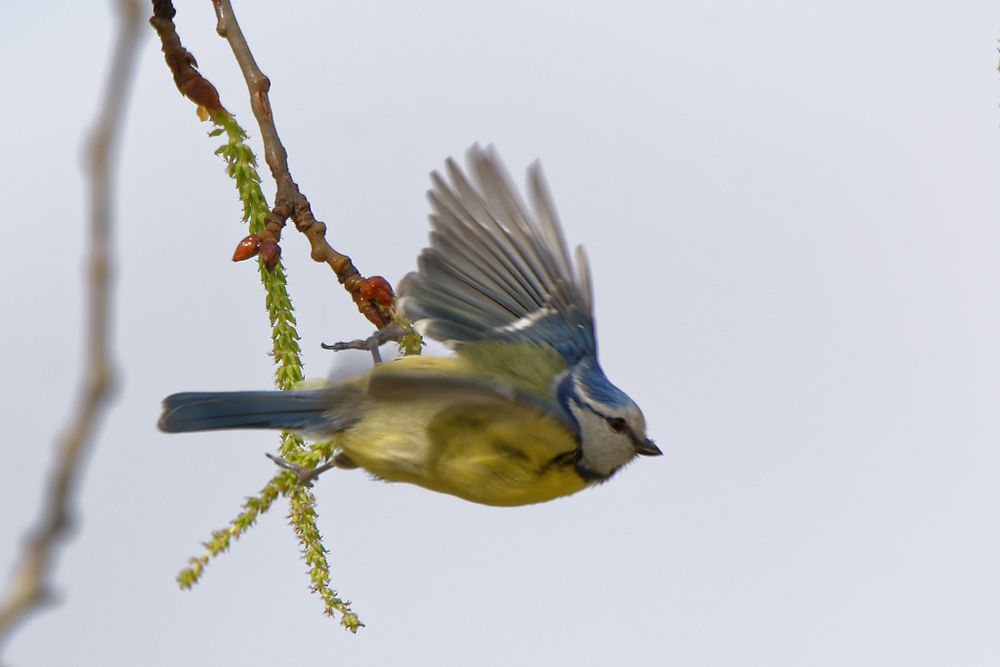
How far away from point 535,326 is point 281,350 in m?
0.79

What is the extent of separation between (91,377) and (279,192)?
205 cm

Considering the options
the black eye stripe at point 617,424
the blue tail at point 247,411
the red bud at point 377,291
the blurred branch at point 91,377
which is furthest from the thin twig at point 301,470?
the blurred branch at point 91,377

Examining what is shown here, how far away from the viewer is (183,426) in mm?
2559

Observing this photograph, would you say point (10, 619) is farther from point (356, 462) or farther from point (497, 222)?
point (497, 222)

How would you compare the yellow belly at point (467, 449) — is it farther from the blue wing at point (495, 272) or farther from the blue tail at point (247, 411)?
the blue wing at point (495, 272)

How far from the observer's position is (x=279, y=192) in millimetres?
2465

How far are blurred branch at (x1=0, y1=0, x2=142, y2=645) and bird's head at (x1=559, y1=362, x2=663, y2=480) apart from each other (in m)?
2.21

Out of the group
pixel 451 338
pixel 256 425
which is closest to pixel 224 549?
pixel 256 425

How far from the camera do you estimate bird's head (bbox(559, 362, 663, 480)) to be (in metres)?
2.68

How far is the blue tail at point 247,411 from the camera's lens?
2.55m

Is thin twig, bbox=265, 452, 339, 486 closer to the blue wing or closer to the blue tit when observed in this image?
the blue tit

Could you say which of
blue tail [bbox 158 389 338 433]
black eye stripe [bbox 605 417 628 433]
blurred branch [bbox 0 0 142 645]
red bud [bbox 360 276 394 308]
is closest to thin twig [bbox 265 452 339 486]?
blue tail [bbox 158 389 338 433]

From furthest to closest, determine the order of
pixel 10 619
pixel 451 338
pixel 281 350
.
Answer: pixel 451 338
pixel 281 350
pixel 10 619

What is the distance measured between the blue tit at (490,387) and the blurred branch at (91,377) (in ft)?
5.61
